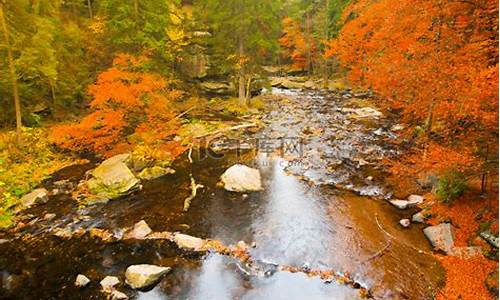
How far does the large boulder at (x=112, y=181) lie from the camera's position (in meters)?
13.2

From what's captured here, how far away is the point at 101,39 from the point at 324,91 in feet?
75.1

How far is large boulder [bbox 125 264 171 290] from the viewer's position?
8.43 m

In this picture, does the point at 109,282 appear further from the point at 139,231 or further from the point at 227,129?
the point at 227,129

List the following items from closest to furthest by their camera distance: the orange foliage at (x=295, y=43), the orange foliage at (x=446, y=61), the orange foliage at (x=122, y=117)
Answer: the orange foliage at (x=446, y=61) → the orange foliage at (x=122, y=117) → the orange foliage at (x=295, y=43)

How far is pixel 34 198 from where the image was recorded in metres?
12.7

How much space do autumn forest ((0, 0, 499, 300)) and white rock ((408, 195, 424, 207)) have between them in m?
0.15

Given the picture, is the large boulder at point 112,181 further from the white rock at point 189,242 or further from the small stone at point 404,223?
the small stone at point 404,223

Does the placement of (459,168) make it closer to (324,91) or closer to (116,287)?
(116,287)

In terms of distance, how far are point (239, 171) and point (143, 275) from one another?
22.0 ft

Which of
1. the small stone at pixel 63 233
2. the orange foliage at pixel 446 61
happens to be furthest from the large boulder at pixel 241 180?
the orange foliage at pixel 446 61

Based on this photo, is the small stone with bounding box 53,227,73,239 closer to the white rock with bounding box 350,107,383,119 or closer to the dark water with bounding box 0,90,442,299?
the dark water with bounding box 0,90,442,299

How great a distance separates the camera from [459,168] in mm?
8789

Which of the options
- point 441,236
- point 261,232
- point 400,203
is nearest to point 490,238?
point 441,236

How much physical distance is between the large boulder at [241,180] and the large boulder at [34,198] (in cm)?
711
